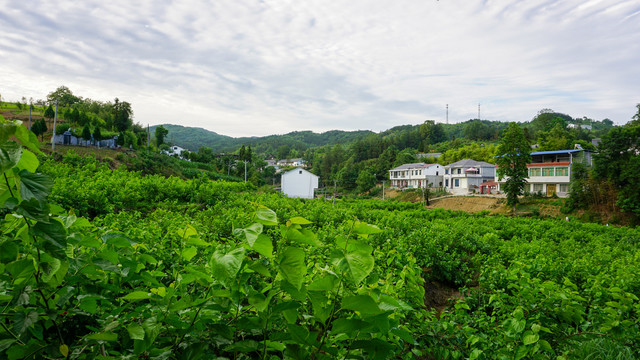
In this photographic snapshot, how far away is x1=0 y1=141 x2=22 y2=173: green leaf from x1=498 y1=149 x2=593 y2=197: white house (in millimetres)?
36358

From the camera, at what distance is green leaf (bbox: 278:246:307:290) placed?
926 mm

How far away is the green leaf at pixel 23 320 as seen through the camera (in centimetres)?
88

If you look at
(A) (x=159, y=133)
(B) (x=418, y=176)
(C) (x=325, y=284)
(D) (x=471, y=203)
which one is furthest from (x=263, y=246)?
(B) (x=418, y=176)

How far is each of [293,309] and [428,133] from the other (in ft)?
281

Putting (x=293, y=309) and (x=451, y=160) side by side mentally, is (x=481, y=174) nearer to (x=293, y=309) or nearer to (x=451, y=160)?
(x=451, y=160)

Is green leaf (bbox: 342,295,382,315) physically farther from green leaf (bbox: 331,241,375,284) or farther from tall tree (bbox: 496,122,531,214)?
tall tree (bbox: 496,122,531,214)

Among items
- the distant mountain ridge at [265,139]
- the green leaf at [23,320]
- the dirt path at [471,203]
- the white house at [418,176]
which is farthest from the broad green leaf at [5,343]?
the distant mountain ridge at [265,139]

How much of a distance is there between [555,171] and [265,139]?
373 ft

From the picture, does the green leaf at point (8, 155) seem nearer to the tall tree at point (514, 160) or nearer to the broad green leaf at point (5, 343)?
the broad green leaf at point (5, 343)

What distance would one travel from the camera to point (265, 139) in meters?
136

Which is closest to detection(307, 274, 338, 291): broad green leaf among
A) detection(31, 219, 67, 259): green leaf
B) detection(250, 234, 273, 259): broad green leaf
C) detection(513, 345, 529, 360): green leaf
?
detection(250, 234, 273, 259): broad green leaf

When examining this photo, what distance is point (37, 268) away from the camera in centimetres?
99

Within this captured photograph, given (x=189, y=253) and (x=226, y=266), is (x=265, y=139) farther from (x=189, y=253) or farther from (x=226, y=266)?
(x=226, y=266)

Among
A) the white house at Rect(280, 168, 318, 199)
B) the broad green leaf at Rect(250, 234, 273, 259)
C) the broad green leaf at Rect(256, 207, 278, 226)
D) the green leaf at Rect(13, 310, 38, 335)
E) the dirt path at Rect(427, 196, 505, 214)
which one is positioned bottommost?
the dirt path at Rect(427, 196, 505, 214)
